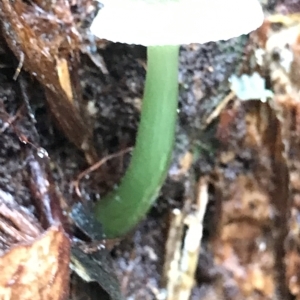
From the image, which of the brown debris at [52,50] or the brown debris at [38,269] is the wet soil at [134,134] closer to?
the brown debris at [52,50]

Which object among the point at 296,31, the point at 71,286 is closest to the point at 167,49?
the point at 296,31

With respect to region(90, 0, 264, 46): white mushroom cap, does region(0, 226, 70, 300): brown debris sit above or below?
below

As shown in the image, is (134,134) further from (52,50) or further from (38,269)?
→ (38,269)

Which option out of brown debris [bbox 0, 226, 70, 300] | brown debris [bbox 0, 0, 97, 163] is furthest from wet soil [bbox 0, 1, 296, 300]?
brown debris [bbox 0, 226, 70, 300]

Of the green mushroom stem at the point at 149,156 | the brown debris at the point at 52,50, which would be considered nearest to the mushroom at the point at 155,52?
the green mushroom stem at the point at 149,156

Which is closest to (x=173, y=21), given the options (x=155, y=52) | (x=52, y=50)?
(x=155, y=52)

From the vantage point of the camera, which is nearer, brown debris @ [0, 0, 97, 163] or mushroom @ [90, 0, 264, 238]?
mushroom @ [90, 0, 264, 238]

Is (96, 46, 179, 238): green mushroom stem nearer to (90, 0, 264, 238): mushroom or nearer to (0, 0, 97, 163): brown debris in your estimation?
(90, 0, 264, 238): mushroom
